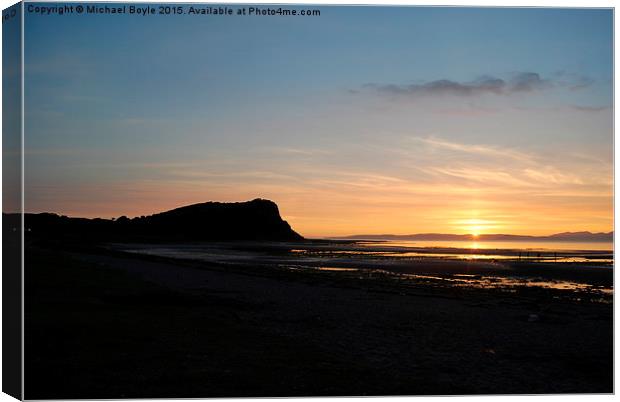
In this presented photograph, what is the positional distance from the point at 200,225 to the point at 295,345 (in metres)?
123

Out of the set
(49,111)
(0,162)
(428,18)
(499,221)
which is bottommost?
(499,221)

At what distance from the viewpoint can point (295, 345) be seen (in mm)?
14625

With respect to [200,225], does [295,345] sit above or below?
below

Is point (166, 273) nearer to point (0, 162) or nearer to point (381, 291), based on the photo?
point (381, 291)

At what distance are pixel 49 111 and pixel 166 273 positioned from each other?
79.1 feet

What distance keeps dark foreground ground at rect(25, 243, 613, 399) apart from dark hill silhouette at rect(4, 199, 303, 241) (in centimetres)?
10568

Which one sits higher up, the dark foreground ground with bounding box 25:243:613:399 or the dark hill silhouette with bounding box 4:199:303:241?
the dark hill silhouette with bounding box 4:199:303:241

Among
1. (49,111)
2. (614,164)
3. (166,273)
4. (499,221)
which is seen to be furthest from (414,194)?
(166,273)

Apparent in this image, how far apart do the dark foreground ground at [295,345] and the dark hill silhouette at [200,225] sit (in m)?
106

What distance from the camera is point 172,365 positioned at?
12.3 m

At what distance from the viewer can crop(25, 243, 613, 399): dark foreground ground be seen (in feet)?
38.4

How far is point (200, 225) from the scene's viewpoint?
135875mm

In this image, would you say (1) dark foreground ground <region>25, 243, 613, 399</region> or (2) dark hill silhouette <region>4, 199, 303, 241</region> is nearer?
(1) dark foreground ground <region>25, 243, 613, 399</region>

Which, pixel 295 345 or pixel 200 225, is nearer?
pixel 295 345
